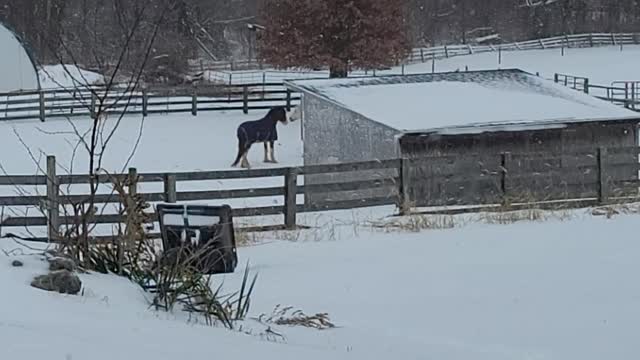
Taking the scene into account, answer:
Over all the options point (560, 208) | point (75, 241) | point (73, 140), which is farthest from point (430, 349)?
point (73, 140)

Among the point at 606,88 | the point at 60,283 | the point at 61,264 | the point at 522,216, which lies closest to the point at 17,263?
the point at 61,264

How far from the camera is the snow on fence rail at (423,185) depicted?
1291cm

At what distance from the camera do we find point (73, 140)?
1144 inches

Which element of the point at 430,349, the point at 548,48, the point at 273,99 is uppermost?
the point at 548,48

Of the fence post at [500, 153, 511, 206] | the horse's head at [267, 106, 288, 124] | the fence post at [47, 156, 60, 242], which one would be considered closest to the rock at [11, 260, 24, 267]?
the fence post at [47, 156, 60, 242]

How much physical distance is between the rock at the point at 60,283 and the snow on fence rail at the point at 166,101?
27.7 meters

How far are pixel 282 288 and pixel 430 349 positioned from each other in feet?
7.26

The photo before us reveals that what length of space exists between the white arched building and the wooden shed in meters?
22.4

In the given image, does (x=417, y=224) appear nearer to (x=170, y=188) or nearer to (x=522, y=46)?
(x=170, y=188)

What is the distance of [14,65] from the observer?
1625 inches

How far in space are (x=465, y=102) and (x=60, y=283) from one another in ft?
46.0

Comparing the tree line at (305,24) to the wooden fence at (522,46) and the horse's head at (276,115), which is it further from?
the horse's head at (276,115)

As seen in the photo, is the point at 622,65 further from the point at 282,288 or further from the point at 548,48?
the point at 282,288

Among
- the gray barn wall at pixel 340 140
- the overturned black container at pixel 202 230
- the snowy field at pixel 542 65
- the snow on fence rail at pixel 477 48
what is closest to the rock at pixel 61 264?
the overturned black container at pixel 202 230
